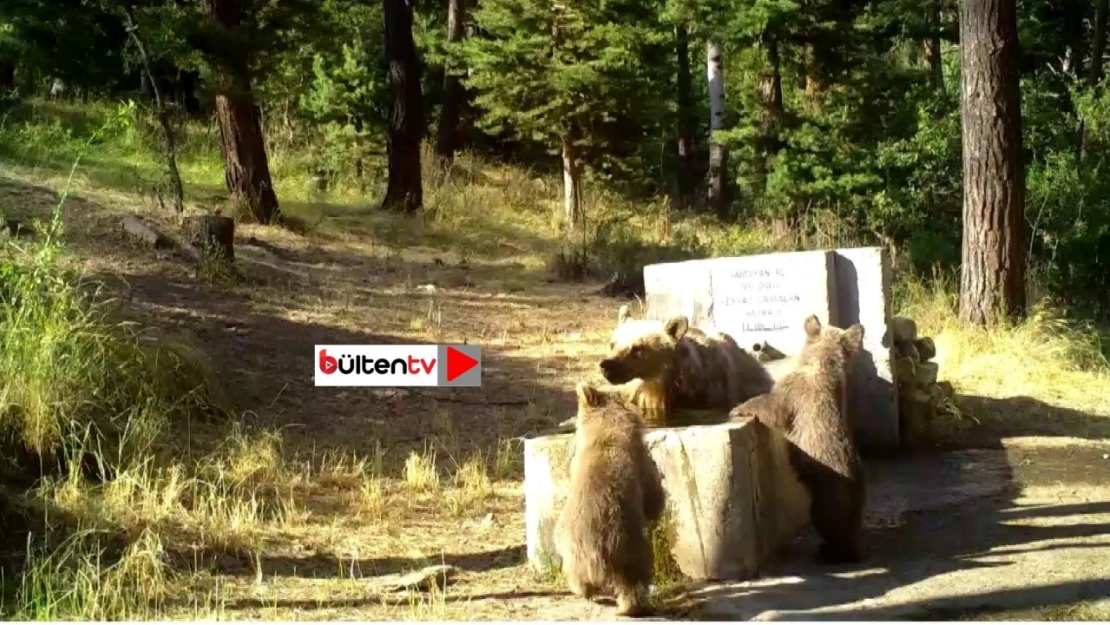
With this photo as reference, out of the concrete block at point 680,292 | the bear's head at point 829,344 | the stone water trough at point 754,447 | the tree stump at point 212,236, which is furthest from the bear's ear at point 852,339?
the tree stump at point 212,236

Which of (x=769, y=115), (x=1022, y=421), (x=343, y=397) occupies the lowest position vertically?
(x=1022, y=421)

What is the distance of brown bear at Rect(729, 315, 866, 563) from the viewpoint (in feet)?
19.6

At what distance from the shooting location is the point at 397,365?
989 centimetres

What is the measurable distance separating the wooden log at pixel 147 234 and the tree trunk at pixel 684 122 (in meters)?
13.7

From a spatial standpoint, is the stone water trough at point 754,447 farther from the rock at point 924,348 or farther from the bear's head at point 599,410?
the rock at point 924,348

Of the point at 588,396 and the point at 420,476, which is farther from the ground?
the point at 588,396

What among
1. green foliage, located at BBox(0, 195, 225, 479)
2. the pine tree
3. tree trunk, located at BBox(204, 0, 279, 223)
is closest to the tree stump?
tree trunk, located at BBox(204, 0, 279, 223)

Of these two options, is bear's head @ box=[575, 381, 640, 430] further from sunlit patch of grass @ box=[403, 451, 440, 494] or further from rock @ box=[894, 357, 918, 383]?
rock @ box=[894, 357, 918, 383]

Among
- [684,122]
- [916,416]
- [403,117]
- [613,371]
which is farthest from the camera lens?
[684,122]

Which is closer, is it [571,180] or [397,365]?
[397,365]

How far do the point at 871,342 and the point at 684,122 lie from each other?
19759 millimetres

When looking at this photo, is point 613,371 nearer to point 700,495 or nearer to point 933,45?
point 700,495

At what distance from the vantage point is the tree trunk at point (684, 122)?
85.9 feet

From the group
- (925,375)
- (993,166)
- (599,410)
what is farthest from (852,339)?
(993,166)
